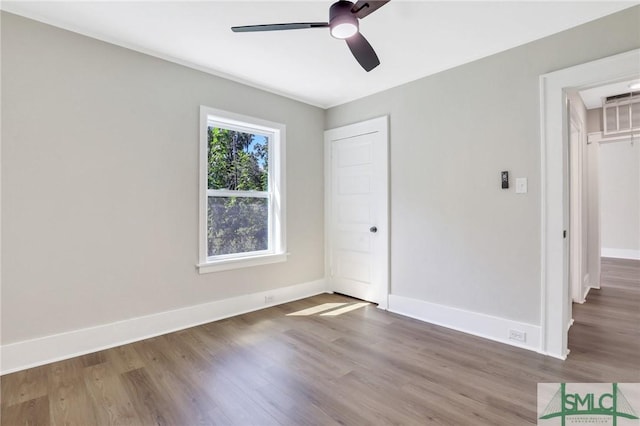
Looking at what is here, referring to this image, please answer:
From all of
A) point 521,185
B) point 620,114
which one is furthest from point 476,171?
point 620,114

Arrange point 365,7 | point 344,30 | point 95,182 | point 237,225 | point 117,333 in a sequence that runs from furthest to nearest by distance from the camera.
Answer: point 237,225
point 117,333
point 95,182
point 344,30
point 365,7

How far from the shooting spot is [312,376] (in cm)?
218

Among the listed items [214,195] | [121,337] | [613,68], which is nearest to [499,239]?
[613,68]

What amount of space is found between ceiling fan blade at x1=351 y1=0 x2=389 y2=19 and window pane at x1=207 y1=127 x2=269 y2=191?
84.1 inches

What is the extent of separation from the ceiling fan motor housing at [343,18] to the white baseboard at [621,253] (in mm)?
7659

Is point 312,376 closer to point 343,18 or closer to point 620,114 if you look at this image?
point 343,18

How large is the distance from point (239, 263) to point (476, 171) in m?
2.58

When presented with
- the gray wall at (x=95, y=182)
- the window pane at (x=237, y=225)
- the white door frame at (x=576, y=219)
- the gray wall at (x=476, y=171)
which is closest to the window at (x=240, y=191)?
the window pane at (x=237, y=225)

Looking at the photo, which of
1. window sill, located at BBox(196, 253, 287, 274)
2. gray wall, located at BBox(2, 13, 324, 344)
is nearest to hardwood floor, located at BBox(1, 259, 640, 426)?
gray wall, located at BBox(2, 13, 324, 344)

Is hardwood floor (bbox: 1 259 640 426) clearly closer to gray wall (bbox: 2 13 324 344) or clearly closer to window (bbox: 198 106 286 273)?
gray wall (bbox: 2 13 324 344)

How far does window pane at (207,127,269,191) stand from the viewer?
3383 millimetres

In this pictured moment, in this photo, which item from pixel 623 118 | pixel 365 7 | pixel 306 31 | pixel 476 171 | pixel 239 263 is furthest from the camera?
pixel 623 118

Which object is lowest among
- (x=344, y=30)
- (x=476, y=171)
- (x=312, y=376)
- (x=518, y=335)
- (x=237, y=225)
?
(x=312, y=376)

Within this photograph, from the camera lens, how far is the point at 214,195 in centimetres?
336
